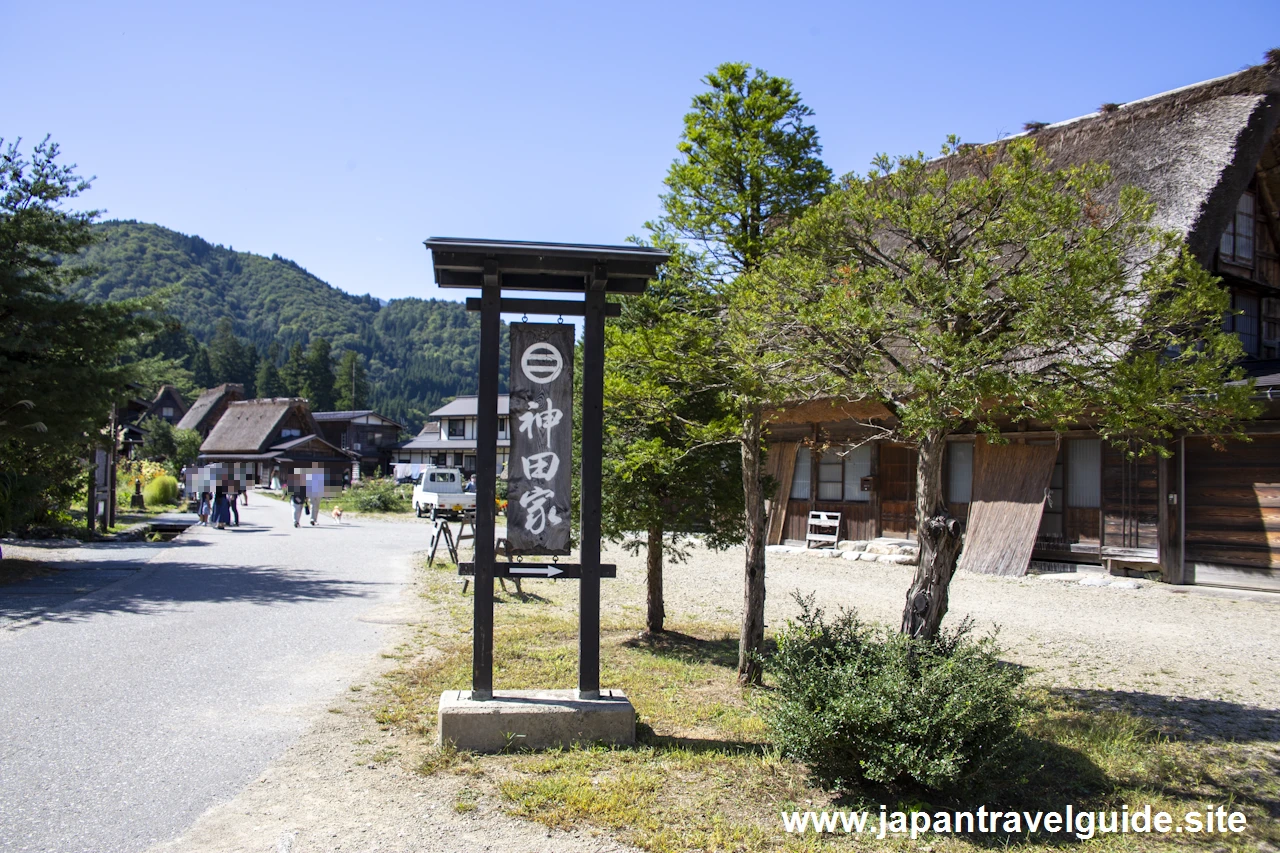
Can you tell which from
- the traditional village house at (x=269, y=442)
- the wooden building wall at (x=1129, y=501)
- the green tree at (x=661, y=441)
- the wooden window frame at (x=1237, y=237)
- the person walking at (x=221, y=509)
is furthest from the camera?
the traditional village house at (x=269, y=442)

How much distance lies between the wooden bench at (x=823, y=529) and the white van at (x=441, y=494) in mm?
12733

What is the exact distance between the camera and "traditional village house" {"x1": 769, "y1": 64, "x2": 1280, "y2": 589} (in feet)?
41.5

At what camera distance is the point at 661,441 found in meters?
7.83

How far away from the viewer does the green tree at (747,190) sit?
7.12 metres

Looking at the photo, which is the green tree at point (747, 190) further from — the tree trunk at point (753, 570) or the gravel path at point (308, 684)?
the gravel path at point (308, 684)

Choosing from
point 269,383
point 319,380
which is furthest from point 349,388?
point 269,383

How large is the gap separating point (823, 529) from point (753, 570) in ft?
40.3

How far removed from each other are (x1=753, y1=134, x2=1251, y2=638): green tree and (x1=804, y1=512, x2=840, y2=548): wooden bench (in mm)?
12744

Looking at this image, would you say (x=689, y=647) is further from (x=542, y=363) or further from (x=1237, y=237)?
(x=1237, y=237)

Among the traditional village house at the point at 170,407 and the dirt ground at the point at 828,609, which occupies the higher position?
the traditional village house at the point at 170,407

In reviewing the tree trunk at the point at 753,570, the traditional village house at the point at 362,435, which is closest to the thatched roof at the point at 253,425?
the traditional village house at the point at 362,435

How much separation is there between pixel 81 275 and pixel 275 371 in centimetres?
7691

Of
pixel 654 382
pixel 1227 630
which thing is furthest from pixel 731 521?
pixel 1227 630

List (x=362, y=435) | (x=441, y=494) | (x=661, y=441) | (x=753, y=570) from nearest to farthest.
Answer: (x=753, y=570) → (x=661, y=441) → (x=441, y=494) → (x=362, y=435)
